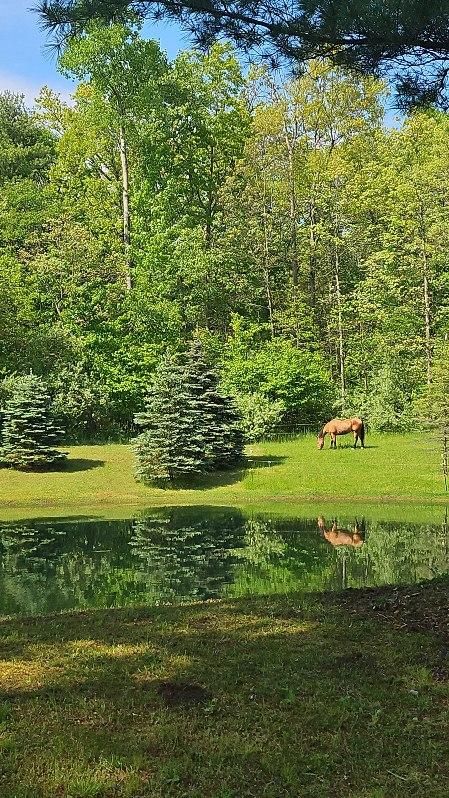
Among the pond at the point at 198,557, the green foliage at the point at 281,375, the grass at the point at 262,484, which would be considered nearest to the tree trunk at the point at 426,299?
the green foliage at the point at 281,375

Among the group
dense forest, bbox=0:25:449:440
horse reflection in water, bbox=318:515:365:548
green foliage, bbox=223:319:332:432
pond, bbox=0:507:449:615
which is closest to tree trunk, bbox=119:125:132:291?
dense forest, bbox=0:25:449:440

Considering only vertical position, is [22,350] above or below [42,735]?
above

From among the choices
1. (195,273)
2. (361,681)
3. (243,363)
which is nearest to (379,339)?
(243,363)

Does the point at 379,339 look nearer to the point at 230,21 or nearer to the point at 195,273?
the point at 195,273

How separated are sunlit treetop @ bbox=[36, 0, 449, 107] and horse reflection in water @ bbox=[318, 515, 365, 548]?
8.29 meters

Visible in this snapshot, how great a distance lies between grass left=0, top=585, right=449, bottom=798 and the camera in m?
3.60

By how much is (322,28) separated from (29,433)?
1877 cm

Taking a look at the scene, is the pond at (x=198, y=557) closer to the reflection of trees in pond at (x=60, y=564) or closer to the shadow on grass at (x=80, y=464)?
the reflection of trees in pond at (x=60, y=564)

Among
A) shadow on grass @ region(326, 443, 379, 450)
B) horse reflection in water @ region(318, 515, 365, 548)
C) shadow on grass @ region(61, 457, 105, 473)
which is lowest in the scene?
horse reflection in water @ region(318, 515, 365, 548)

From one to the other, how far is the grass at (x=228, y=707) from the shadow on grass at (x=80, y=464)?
1654 cm

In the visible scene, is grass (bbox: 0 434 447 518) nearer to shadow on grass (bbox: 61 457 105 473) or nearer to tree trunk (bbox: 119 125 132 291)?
shadow on grass (bbox: 61 457 105 473)

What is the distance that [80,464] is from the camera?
23.5 m

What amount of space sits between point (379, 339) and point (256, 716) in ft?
97.8

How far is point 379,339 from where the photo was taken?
32969 mm
